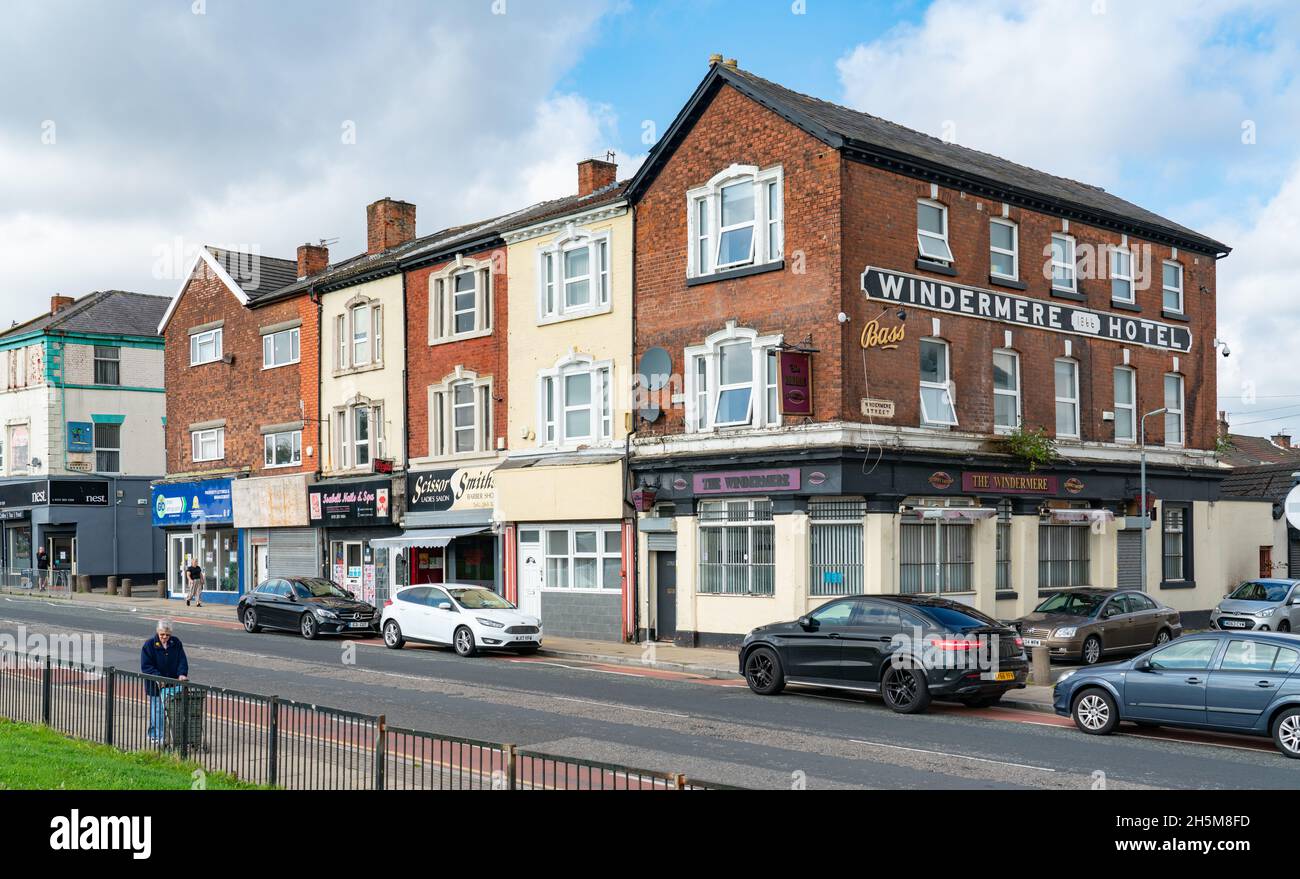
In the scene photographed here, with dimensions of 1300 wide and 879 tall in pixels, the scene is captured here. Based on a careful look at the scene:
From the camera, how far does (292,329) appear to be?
40.1m

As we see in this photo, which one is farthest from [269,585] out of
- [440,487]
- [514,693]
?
[514,693]

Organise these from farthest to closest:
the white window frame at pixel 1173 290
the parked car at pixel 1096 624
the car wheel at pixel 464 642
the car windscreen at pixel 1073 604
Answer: the white window frame at pixel 1173 290, the car wheel at pixel 464 642, the car windscreen at pixel 1073 604, the parked car at pixel 1096 624

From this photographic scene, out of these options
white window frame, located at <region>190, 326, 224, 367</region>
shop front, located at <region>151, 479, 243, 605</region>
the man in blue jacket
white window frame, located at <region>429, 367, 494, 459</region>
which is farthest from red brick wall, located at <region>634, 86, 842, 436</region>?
white window frame, located at <region>190, 326, 224, 367</region>

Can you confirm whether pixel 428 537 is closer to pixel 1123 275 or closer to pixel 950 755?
pixel 1123 275

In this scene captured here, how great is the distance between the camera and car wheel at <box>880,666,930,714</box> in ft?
57.8

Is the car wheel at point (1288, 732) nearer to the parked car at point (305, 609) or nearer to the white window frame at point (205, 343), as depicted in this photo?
the parked car at point (305, 609)

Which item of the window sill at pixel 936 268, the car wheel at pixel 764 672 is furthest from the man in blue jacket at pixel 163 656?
the window sill at pixel 936 268

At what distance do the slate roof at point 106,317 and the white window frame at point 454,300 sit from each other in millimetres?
24510

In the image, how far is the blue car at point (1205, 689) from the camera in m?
14.2

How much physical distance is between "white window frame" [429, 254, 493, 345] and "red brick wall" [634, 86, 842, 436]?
5.92 metres

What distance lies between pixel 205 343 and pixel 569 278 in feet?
64.4
